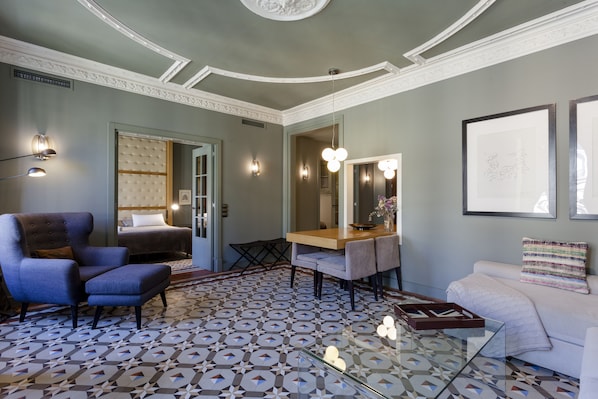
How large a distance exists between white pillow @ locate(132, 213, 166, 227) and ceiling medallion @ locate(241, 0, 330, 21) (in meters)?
5.63

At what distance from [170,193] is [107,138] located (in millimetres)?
4086

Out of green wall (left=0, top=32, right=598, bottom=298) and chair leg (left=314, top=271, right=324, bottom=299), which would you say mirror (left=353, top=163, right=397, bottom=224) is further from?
chair leg (left=314, top=271, right=324, bottom=299)

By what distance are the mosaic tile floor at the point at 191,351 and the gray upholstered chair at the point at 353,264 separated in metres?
0.35

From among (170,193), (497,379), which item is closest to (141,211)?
(170,193)

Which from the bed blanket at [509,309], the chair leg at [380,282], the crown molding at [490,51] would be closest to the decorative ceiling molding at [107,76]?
the crown molding at [490,51]

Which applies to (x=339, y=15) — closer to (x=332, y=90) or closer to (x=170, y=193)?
(x=332, y=90)

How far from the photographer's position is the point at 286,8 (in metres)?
2.70

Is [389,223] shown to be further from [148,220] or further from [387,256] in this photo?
[148,220]

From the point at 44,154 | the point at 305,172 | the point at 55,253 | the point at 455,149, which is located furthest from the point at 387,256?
the point at 44,154

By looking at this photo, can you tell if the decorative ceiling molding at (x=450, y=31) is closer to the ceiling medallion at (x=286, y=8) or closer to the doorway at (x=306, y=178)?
the ceiling medallion at (x=286, y=8)

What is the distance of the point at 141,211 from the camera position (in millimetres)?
7336

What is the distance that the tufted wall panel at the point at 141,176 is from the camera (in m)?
7.16

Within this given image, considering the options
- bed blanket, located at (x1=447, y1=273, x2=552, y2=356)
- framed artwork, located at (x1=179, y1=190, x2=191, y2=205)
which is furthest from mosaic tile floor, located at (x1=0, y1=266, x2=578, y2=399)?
framed artwork, located at (x1=179, y1=190, x2=191, y2=205)

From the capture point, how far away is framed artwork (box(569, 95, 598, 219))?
8.64 ft
